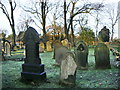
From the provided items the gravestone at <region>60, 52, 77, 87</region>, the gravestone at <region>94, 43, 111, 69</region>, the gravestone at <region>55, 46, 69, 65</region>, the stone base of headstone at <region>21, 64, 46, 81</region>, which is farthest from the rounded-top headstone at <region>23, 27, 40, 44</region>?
the gravestone at <region>94, 43, 111, 69</region>

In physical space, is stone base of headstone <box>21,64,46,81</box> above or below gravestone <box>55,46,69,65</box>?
below

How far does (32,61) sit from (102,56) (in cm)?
361

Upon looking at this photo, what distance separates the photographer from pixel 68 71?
4.22 meters

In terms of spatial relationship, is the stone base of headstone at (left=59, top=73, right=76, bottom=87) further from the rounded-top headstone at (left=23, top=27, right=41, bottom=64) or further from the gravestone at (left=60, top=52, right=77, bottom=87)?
the rounded-top headstone at (left=23, top=27, right=41, bottom=64)

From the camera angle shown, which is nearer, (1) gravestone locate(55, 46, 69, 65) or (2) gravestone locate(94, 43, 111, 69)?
(2) gravestone locate(94, 43, 111, 69)

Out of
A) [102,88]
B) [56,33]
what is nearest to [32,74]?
[102,88]

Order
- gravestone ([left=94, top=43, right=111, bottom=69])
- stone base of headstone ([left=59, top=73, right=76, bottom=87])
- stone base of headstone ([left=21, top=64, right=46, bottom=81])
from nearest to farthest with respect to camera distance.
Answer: stone base of headstone ([left=59, top=73, right=76, bottom=87]) → stone base of headstone ([left=21, top=64, right=46, bottom=81]) → gravestone ([left=94, top=43, right=111, bottom=69])

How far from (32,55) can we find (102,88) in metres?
2.74

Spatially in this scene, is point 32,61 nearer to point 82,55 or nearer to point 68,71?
point 68,71

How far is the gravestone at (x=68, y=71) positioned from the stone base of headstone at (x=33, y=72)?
85cm

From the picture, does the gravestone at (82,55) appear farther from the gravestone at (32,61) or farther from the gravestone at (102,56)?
the gravestone at (32,61)

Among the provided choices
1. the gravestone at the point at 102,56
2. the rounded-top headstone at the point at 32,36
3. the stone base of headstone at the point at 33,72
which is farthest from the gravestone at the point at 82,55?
the rounded-top headstone at the point at 32,36

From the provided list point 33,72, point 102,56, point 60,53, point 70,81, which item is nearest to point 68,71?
point 70,81

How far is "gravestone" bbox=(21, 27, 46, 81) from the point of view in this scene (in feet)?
15.3
